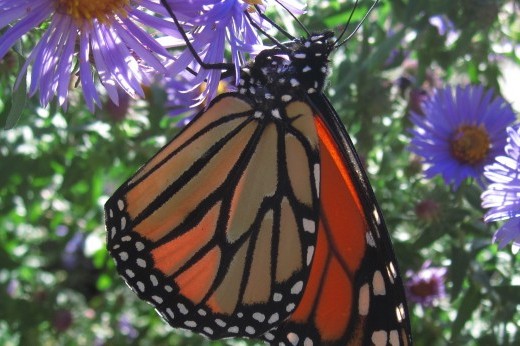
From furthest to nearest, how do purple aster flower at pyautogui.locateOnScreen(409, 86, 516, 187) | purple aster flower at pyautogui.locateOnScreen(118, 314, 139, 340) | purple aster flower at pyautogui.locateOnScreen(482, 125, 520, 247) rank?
purple aster flower at pyautogui.locateOnScreen(118, 314, 139, 340) < purple aster flower at pyautogui.locateOnScreen(409, 86, 516, 187) < purple aster flower at pyautogui.locateOnScreen(482, 125, 520, 247)

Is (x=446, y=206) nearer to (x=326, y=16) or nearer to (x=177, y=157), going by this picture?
(x=326, y=16)

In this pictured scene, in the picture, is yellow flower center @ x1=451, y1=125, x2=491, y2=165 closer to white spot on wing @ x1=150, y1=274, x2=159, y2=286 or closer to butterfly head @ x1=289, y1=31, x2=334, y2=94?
butterfly head @ x1=289, y1=31, x2=334, y2=94

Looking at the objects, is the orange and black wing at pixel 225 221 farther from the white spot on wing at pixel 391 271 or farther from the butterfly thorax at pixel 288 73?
the white spot on wing at pixel 391 271

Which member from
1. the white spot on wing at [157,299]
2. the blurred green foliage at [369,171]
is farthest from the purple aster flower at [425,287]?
the white spot on wing at [157,299]

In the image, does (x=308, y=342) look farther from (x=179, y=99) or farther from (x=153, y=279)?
(x=179, y=99)

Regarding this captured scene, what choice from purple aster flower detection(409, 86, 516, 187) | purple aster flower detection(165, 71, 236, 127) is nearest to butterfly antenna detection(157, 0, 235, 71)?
purple aster flower detection(165, 71, 236, 127)

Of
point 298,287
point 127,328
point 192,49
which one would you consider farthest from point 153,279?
point 127,328

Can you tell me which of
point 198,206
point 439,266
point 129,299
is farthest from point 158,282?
point 129,299
